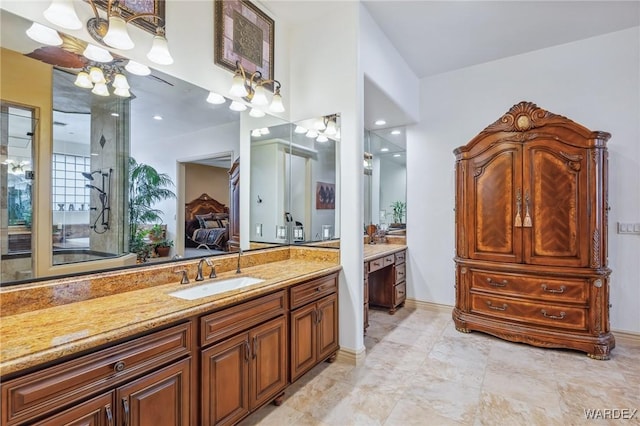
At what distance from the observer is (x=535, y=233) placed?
302cm

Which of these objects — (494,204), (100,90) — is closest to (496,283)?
(494,204)

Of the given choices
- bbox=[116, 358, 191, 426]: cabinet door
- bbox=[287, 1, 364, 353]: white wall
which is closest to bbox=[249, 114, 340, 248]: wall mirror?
bbox=[287, 1, 364, 353]: white wall

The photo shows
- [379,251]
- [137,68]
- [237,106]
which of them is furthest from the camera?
[379,251]

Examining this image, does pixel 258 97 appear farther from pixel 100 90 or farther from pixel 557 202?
pixel 557 202

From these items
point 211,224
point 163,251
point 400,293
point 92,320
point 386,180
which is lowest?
point 400,293

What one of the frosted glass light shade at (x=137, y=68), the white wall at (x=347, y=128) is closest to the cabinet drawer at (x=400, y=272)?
the white wall at (x=347, y=128)

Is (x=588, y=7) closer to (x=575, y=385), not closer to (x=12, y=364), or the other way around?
(x=575, y=385)

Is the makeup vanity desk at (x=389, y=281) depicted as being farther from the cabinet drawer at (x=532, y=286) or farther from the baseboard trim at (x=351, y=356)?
the baseboard trim at (x=351, y=356)

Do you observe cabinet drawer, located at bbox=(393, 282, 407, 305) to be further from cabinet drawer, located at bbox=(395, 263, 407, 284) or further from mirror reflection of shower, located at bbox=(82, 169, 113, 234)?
mirror reflection of shower, located at bbox=(82, 169, 113, 234)

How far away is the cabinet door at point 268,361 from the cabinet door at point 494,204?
2.26 m

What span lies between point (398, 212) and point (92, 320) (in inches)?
151

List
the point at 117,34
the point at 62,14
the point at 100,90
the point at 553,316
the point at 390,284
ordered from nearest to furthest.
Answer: the point at 62,14, the point at 117,34, the point at 100,90, the point at 553,316, the point at 390,284

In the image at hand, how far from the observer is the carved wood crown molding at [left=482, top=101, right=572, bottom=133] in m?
2.93

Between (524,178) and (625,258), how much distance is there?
1300 mm
